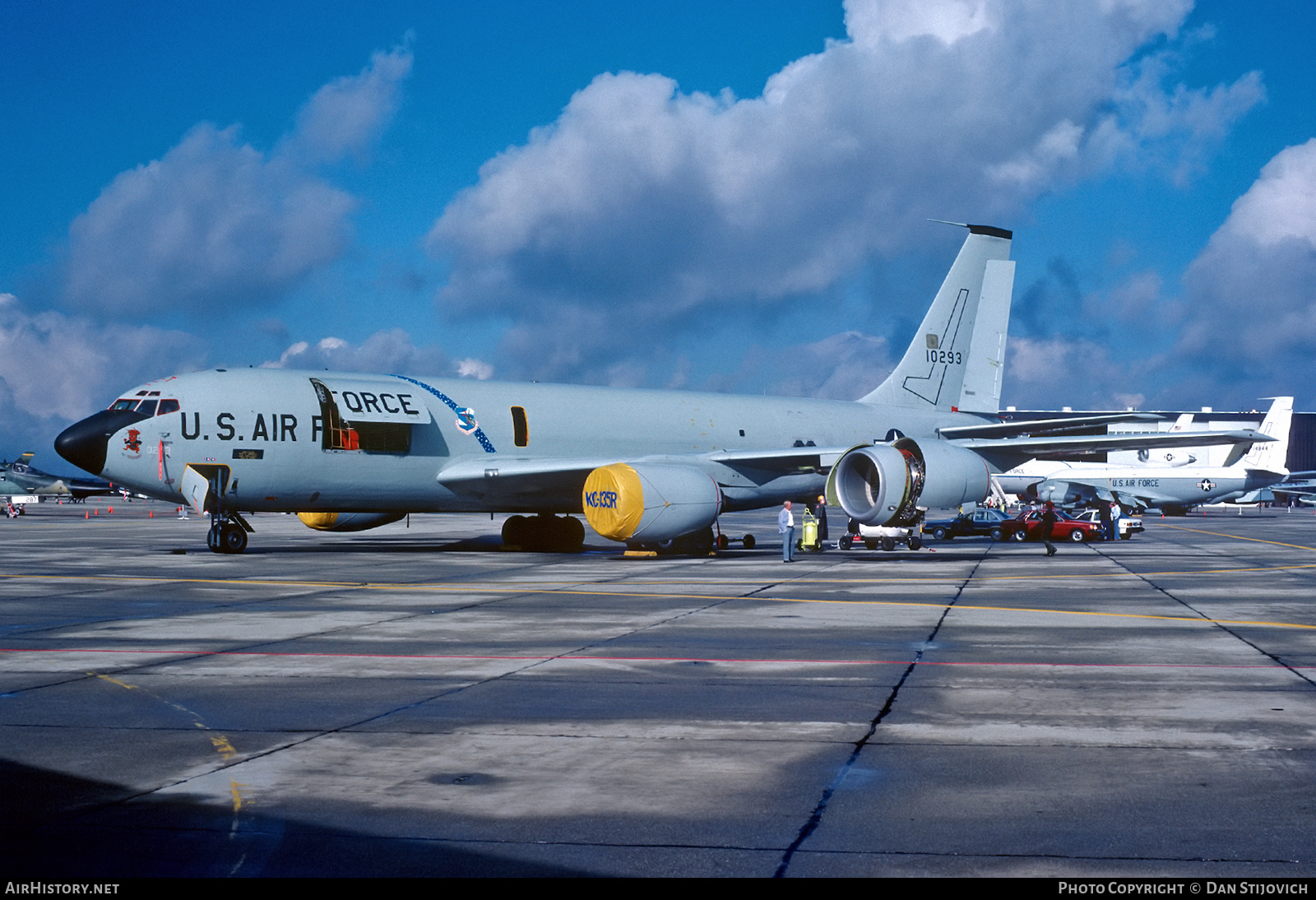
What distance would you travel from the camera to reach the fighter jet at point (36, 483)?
86.2 meters

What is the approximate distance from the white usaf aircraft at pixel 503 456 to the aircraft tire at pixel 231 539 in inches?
1.4

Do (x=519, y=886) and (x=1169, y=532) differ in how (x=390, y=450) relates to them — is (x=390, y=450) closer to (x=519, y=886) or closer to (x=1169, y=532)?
(x=519, y=886)

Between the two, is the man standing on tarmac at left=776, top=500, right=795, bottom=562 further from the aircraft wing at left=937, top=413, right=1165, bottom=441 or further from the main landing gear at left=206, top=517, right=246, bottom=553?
the main landing gear at left=206, top=517, right=246, bottom=553

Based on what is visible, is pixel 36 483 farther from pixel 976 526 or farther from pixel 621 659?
pixel 621 659

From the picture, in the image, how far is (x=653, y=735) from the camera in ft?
26.0

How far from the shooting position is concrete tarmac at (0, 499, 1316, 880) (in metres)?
5.43

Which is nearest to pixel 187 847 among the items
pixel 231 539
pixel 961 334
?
pixel 231 539

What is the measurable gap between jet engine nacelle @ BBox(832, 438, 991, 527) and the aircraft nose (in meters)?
15.8

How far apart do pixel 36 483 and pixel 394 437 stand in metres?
72.7

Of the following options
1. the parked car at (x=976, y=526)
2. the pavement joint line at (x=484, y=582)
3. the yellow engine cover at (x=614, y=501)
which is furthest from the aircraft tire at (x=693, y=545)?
the parked car at (x=976, y=526)

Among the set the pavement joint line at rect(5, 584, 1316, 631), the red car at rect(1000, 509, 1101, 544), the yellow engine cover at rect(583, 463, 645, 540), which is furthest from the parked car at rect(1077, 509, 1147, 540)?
the pavement joint line at rect(5, 584, 1316, 631)

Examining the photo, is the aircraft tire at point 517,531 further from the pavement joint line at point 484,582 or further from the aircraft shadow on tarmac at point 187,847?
the aircraft shadow on tarmac at point 187,847

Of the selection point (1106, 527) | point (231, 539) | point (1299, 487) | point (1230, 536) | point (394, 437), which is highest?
point (394, 437)

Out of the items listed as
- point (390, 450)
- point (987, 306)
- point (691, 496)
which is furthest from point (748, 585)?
point (987, 306)
